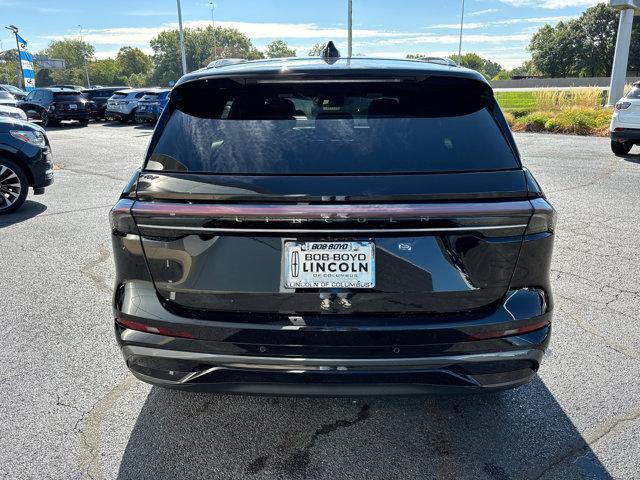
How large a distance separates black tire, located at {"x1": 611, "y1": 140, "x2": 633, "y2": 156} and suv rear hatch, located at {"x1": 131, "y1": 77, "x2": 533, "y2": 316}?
11.2m

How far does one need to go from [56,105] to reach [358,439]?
25.8 meters

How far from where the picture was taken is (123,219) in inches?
88.9

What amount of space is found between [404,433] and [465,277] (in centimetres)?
101

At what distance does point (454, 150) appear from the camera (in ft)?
7.61

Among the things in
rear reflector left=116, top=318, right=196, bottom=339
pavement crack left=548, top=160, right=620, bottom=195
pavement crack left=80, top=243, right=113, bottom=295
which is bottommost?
pavement crack left=548, top=160, right=620, bottom=195

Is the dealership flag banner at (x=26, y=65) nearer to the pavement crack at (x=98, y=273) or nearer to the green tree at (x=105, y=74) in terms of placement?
the pavement crack at (x=98, y=273)

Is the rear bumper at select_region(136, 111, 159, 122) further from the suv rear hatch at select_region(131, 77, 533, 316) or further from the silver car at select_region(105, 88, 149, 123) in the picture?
the suv rear hatch at select_region(131, 77, 533, 316)

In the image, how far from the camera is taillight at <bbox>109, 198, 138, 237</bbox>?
2.24 metres

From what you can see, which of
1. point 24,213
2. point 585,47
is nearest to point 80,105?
point 24,213

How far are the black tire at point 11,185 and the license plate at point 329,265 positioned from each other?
683 centimetres

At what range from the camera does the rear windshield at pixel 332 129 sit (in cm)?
227

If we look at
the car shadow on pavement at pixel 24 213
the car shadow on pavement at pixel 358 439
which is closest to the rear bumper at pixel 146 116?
the car shadow on pavement at pixel 24 213

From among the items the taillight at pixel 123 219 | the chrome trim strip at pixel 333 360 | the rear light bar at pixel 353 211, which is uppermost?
the rear light bar at pixel 353 211

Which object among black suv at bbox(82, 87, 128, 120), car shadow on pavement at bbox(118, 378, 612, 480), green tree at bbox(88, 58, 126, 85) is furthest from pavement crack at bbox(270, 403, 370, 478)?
green tree at bbox(88, 58, 126, 85)
